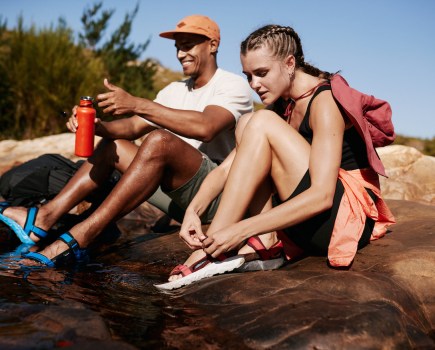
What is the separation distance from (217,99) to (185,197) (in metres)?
0.77

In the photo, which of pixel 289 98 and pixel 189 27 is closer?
pixel 289 98

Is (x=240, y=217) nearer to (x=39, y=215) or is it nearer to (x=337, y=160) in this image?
(x=337, y=160)

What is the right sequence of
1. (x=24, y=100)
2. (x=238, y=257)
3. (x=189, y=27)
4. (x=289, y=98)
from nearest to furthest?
(x=238, y=257)
(x=289, y=98)
(x=189, y=27)
(x=24, y=100)

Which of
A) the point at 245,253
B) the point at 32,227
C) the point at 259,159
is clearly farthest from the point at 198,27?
the point at 245,253

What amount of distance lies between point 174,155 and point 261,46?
983 mm

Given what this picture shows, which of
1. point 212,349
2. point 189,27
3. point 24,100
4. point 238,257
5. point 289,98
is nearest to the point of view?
point 212,349

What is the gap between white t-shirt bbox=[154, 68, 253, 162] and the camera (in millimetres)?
4051

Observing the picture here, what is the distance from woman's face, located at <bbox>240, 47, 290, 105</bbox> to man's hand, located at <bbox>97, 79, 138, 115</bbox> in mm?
883

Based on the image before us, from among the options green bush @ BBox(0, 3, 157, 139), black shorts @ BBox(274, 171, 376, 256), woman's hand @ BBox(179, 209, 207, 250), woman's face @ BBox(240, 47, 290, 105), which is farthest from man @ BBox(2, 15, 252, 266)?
green bush @ BBox(0, 3, 157, 139)

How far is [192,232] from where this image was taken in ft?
9.66

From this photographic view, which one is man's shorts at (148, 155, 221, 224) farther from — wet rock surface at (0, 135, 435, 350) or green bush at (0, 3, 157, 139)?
green bush at (0, 3, 157, 139)

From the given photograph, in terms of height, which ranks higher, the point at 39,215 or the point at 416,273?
the point at 416,273

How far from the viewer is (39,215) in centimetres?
376

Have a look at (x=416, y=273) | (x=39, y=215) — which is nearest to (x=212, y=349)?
(x=416, y=273)
